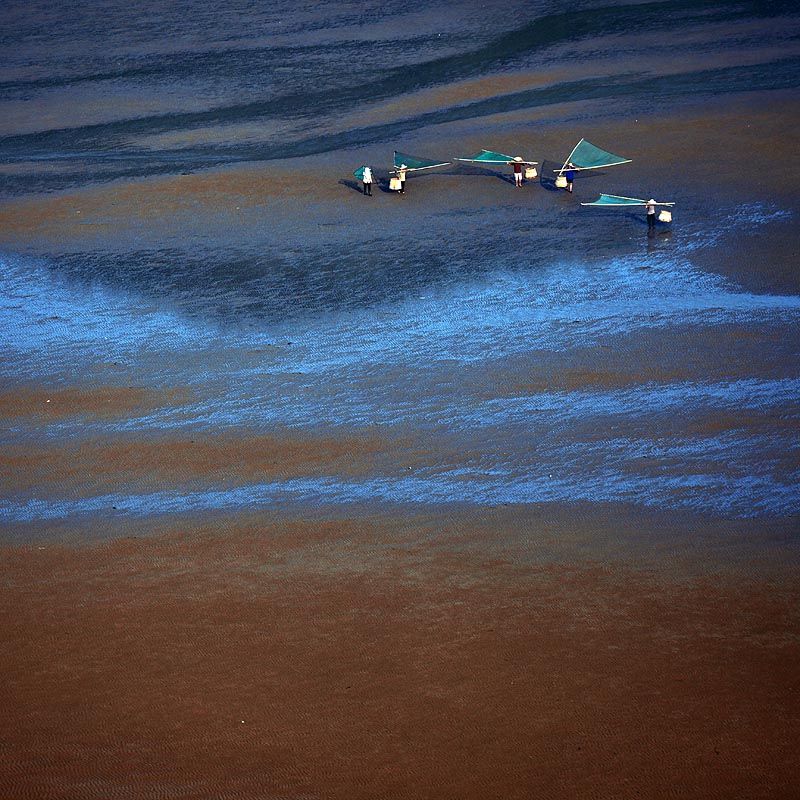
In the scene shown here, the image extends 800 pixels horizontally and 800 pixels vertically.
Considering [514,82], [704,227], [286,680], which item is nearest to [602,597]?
[286,680]

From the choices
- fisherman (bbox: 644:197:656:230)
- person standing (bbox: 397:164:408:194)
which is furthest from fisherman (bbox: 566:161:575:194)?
person standing (bbox: 397:164:408:194)

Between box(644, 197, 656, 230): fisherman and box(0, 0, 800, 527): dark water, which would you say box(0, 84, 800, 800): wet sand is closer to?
box(0, 0, 800, 527): dark water

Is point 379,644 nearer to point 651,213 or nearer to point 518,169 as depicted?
point 651,213

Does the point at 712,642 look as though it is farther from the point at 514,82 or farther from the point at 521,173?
the point at 514,82

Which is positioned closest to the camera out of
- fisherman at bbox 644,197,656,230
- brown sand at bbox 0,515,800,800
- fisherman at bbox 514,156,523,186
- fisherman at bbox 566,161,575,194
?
brown sand at bbox 0,515,800,800

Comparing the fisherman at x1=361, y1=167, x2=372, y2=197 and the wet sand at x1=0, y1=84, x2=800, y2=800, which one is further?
the fisherman at x1=361, y1=167, x2=372, y2=197

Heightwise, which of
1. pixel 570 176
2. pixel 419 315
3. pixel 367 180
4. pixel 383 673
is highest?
pixel 367 180

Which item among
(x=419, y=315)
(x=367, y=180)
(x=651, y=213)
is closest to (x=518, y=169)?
(x=367, y=180)

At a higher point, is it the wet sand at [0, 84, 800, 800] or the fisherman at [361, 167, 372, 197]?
the fisherman at [361, 167, 372, 197]
